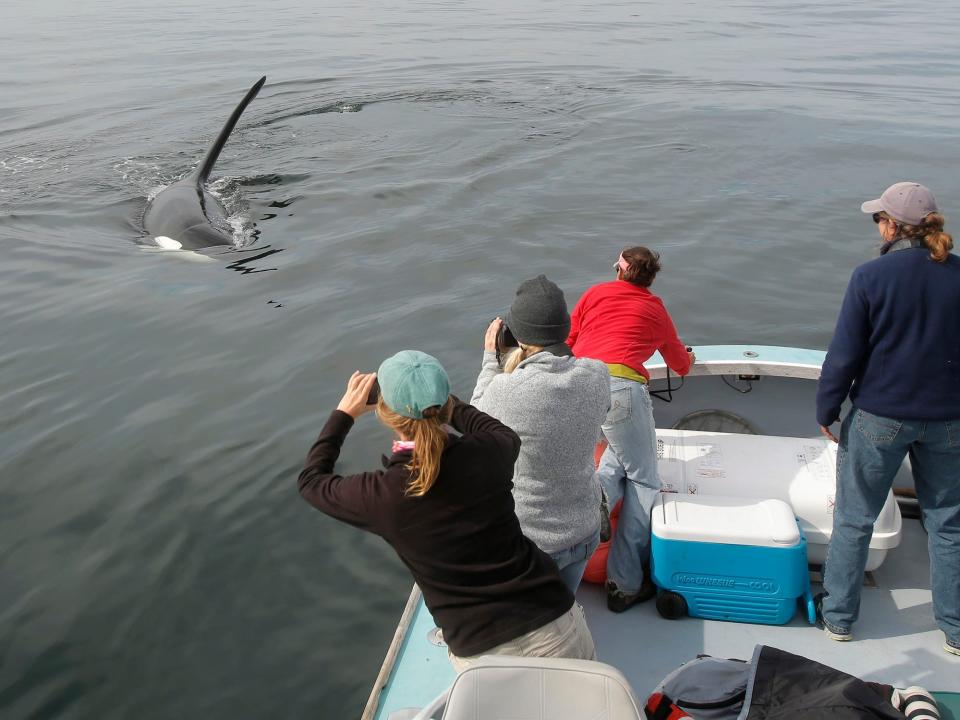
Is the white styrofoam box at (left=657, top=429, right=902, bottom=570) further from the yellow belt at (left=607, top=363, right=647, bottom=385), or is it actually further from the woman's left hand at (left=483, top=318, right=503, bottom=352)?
the woman's left hand at (left=483, top=318, right=503, bottom=352)

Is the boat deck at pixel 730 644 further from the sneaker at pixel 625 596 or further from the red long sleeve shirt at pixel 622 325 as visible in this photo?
the red long sleeve shirt at pixel 622 325

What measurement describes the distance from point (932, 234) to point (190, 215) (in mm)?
11780

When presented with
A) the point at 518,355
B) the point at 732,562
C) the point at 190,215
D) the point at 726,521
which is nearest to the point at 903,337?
the point at 726,521

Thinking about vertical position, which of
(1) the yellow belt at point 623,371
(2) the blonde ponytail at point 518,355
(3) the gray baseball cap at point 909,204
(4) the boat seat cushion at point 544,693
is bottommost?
(4) the boat seat cushion at point 544,693

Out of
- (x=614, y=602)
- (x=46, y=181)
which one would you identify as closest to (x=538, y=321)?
(x=614, y=602)

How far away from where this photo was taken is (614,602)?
474 centimetres

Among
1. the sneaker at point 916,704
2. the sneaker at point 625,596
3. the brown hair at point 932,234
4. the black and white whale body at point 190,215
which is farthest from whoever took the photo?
the black and white whale body at point 190,215

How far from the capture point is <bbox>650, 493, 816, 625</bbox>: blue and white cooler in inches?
176

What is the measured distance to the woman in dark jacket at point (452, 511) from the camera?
9.82ft

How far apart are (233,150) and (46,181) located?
376cm

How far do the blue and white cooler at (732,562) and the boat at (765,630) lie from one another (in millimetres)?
93

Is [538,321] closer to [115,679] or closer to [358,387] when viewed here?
[358,387]

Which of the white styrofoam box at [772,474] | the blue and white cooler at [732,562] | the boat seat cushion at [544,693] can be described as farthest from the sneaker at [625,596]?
the boat seat cushion at [544,693]

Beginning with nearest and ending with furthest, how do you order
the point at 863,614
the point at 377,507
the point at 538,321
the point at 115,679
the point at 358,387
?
the point at 377,507, the point at 358,387, the point at 538,321, the point at 863,614, the point at 115,679
